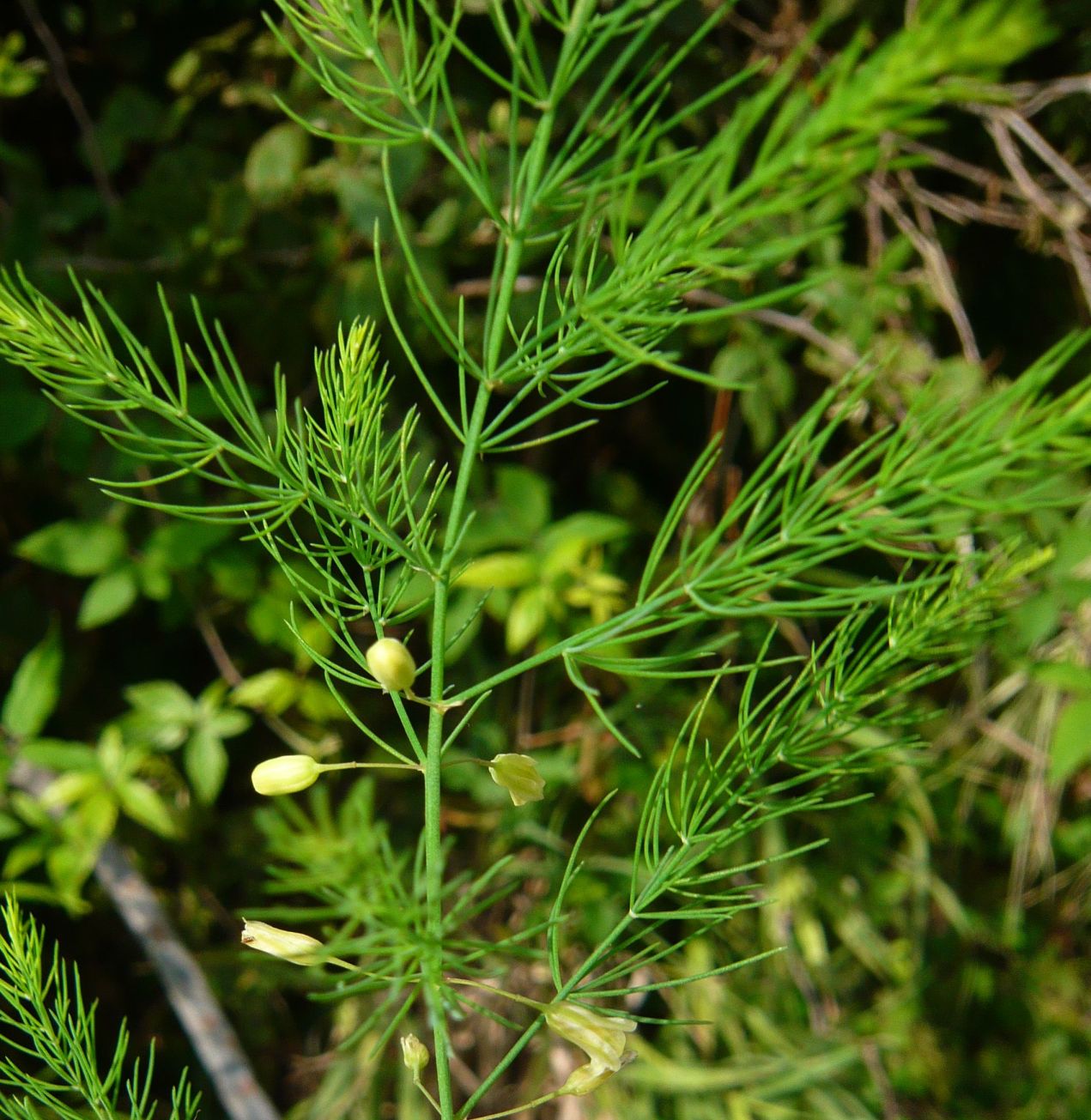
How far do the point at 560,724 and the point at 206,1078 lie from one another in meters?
0.53

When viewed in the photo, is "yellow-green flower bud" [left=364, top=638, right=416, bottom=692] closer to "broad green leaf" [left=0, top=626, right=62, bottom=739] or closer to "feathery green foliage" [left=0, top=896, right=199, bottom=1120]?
"feathery green foliage" [left=0, top=896, right=199, bottom=1120]

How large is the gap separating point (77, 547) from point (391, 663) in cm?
71

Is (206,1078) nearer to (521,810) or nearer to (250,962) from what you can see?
(250,962)

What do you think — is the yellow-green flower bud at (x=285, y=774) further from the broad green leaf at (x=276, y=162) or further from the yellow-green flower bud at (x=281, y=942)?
the broad green leaf at (x=276, y=162)

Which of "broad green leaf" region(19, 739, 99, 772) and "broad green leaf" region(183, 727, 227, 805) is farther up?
"broad green leaf" region(19, 739, 99, 772)

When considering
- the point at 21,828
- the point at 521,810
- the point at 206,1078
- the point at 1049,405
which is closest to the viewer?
the point at 1049,405

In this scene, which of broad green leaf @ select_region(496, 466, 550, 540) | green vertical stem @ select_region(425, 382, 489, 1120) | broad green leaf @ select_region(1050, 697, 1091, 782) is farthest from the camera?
broad green leaf @ select_region(496, 466, 550, 540)

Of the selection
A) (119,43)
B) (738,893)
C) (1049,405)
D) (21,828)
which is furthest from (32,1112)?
(119,43)

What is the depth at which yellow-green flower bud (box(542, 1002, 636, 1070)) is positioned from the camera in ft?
0.91

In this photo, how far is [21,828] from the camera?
88 centimetres

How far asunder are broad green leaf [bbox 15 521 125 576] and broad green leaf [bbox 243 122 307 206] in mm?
315

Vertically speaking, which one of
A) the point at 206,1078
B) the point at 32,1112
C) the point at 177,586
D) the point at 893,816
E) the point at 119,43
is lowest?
the point at 206,1078

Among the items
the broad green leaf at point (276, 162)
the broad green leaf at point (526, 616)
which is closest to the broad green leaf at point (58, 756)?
the broad green leaf at point (526, 616)

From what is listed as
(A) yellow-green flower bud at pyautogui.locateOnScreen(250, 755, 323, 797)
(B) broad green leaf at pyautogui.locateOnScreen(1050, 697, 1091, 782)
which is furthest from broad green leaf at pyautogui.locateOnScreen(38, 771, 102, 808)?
(B) broad green leaf at pyautogui.locateOnScreen(1050, 697, 1091, 782)
